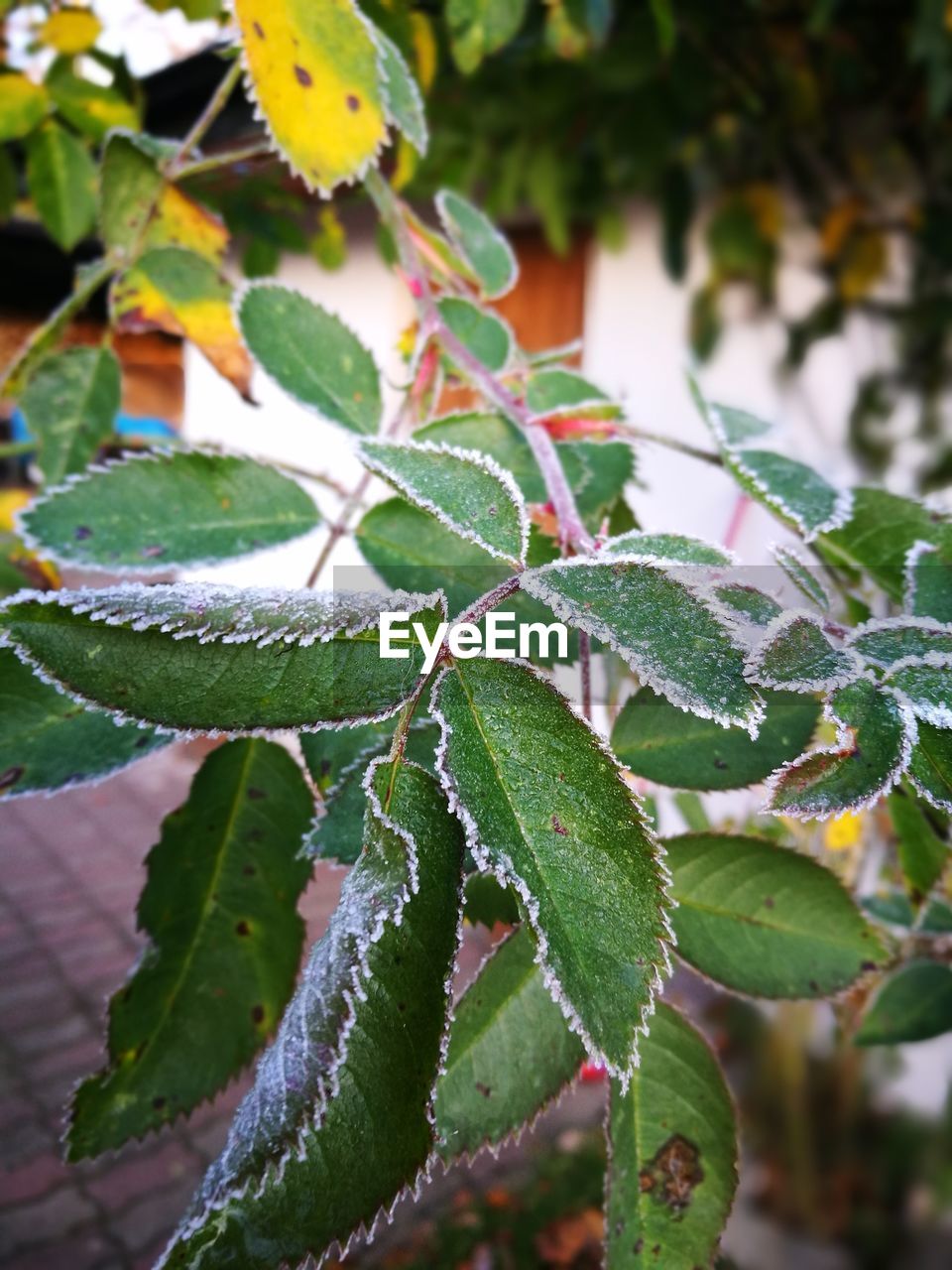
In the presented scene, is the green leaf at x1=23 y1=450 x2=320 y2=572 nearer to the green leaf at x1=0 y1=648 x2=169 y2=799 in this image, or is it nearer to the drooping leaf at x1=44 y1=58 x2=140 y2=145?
the green leaf at x1=0 y1=648 x2=169 y2=799

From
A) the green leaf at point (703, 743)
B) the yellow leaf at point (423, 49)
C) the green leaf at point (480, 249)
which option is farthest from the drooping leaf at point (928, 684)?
the yellow leaf at point (423, 49)

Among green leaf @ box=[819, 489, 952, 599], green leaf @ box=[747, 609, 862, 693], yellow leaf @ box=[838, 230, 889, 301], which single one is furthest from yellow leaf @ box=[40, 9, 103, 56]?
yellow leaf @ box=[838, 230, 889, 301]

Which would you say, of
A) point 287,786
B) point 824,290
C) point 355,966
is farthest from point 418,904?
point 824,290

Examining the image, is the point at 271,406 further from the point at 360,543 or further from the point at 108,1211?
the point at 360,543

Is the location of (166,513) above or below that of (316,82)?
below

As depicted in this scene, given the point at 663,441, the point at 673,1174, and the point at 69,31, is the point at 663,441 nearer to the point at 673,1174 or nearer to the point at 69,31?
the point at 673,1174

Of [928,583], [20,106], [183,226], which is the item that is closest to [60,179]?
[20,106]
